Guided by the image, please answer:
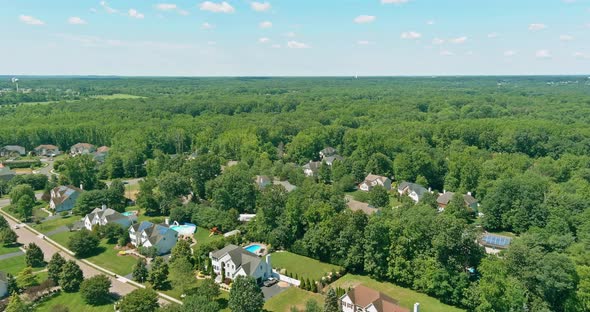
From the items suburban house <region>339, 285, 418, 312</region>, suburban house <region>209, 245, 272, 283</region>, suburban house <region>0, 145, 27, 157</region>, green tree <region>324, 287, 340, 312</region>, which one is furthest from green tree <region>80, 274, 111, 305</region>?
suburban house <region>0, 145, 27, 157</region>

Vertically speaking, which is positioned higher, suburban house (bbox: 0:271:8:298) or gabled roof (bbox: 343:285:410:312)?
gabled roof (bbox: 343:285:410:312)

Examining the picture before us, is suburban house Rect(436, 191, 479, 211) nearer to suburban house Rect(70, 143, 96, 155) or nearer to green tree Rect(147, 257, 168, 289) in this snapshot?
green tree Rect(147, 257, 168, 289)

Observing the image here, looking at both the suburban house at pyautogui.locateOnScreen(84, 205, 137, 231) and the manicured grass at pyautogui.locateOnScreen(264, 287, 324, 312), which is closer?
the manicured grass at pyautogui.locateOnScreen(264, 287, 324, 312)

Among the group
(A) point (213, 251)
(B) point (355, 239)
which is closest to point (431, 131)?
(B) point (355, 239)

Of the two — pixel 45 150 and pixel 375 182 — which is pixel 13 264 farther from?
pixel 45 150

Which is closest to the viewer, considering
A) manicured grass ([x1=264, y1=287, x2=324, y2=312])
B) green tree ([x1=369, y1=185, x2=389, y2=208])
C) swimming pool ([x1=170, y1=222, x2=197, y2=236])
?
manicured grass ([x1=264, y1=287, x2=324, y2=312])

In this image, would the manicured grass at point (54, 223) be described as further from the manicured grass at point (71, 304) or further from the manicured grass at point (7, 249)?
the manicured grass at point (71, 304)

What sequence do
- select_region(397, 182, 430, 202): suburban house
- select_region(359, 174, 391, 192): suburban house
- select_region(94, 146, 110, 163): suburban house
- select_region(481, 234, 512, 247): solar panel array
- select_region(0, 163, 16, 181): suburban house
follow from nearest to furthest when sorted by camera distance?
1. select_region(481, 234, 512, 247): solar panel array
2. select_region(397, 182, 430, 202): suburban house
3. select_region(359, 174, 391, 192): suburban house
4. select_region(0, 163, 16, 181): suburban house
5. select_region(94, 146, 110, 163): suburban house
